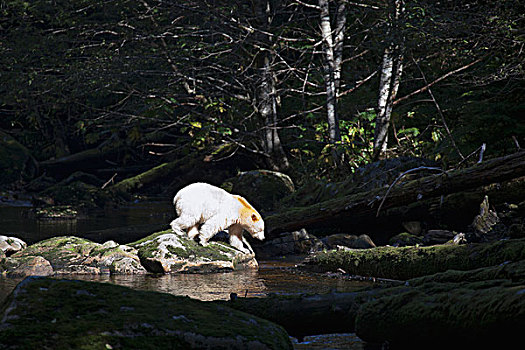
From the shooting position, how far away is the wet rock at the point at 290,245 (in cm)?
952

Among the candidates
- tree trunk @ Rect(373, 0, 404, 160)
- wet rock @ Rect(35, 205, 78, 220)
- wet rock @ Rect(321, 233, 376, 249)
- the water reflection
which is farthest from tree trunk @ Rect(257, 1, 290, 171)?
the water reflection

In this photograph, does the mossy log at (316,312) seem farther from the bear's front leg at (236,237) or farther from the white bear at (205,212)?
the bear's front leg at (236,237)

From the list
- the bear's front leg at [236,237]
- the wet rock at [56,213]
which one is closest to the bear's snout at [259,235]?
the bear's front leg at [236,237]

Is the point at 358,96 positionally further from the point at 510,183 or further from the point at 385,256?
the point at 385,256

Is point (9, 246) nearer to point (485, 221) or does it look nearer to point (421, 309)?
point (421, 309)

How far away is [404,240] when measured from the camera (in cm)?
888

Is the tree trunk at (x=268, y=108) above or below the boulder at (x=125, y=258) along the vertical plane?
above

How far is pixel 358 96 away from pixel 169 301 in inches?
520

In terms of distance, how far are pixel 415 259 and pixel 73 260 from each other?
445 cm

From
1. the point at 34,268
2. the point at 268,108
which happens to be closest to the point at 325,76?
the point at 268,108

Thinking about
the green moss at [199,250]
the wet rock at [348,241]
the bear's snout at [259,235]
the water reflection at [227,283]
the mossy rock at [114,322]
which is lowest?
the water reflection at [227,283]

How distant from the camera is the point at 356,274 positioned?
7.12m

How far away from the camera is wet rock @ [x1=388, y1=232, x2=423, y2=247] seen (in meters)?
8.69

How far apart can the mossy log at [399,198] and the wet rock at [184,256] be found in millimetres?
1782
